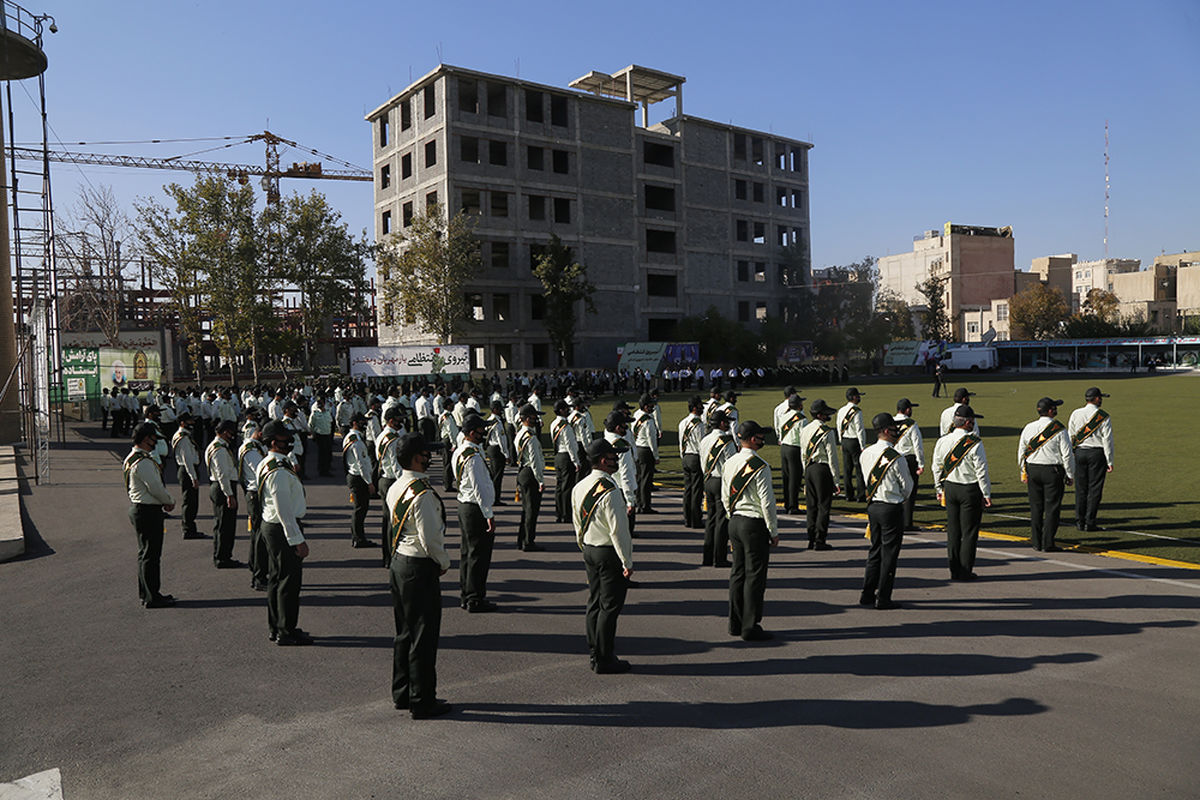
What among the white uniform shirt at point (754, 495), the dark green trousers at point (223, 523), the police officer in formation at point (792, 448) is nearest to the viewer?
the white uniform shirt at point (754, 495)

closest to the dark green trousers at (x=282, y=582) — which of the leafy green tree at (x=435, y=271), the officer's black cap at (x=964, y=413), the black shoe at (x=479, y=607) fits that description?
the black shoe at (x=479, y=607)

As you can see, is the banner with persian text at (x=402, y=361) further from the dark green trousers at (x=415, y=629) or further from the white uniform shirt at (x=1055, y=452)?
the dark green trousers at (x=415, y=629)

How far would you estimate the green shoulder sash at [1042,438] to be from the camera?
33.2ft

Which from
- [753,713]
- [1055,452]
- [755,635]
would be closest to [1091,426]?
[1055,452]

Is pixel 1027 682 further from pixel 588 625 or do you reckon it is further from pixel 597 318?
pixel 597 318

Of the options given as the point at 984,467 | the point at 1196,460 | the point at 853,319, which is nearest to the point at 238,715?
the point at 984,467

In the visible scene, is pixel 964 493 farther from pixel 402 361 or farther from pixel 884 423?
pixel 402 361

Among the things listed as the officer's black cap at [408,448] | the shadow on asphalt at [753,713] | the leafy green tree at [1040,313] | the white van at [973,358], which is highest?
the leafy green tree at [1040,313]

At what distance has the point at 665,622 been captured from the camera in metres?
7.90

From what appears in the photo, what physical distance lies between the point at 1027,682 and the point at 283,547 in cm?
650

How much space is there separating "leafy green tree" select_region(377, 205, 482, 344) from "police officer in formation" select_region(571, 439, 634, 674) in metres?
40.8

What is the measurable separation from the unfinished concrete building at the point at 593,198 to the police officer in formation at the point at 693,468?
129 feet

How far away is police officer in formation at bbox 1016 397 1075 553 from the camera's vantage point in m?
10.1

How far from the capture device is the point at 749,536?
7238 mm
